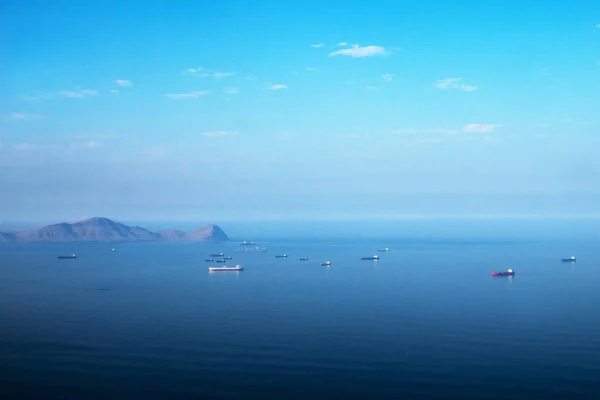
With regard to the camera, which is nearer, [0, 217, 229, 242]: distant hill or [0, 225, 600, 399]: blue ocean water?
[0, 225, 600, 399]: blue ocean water

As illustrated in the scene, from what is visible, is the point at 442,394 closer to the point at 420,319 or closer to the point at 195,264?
the point at 420,319

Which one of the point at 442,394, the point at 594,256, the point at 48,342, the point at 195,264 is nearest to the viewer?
the point at 442,394

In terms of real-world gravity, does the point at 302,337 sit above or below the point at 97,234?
below

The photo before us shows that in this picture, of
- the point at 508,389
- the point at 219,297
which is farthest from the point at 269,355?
the point at 219,297

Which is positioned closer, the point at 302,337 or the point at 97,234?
the point at 302,337

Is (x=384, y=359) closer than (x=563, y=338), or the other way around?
(x=384, y=359)
